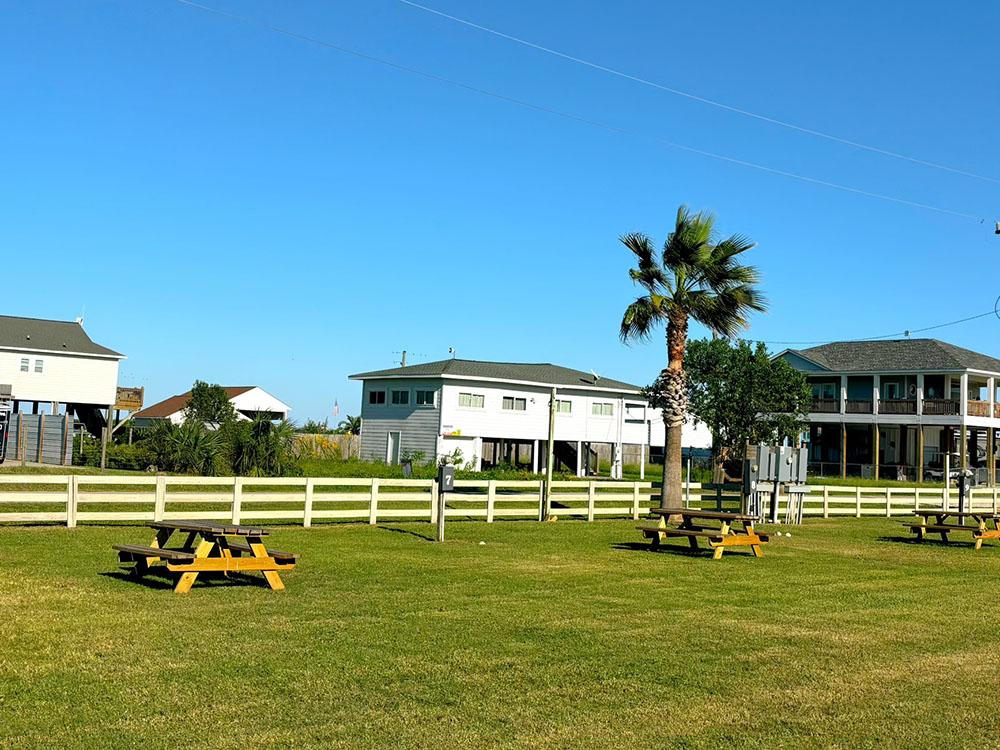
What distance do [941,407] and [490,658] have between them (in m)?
49.0

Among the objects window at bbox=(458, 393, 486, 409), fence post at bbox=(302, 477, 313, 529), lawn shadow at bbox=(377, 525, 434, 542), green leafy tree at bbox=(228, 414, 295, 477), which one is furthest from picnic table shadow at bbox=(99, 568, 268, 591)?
window at bbox=(458, 393, 486, 409)

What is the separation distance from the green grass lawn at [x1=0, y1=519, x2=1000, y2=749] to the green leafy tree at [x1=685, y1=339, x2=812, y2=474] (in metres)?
32.4

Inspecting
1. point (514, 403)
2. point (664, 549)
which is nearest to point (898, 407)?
point (514, 403)

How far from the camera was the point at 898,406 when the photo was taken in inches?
2143

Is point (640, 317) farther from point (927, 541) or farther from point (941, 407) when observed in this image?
point (941, 407)

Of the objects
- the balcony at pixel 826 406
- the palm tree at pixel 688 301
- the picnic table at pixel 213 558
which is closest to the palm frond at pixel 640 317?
the palm tree at pixel 688 301

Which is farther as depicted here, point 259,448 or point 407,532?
point 259,448

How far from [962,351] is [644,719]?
54.5m

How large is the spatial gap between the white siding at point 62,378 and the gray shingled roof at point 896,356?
34.2 m

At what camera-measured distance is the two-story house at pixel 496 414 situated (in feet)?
168

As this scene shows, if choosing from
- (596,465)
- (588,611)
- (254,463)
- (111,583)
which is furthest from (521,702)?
(596,465)

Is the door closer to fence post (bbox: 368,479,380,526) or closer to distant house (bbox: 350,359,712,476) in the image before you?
distant house (bbox: 350,359,712,476)

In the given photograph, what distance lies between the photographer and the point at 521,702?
7328 mm

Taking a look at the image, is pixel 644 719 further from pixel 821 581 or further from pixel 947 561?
pixel 947 561
